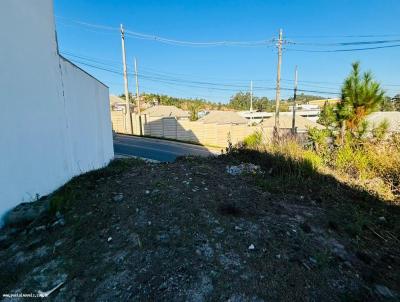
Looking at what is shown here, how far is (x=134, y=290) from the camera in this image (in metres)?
1.84

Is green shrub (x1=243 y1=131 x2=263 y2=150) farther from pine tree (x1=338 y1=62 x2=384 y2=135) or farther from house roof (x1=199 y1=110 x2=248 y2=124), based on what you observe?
house roof (x1=199 y1=110 x2=248 y2=124)

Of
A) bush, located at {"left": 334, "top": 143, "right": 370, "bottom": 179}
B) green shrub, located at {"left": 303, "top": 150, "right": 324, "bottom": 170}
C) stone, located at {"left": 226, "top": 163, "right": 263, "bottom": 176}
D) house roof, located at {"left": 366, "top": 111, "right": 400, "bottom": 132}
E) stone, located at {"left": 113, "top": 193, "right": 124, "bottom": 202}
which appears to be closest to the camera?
stone, located at {"left": 113, "top": 193, "right": 124, "bottom": 202}

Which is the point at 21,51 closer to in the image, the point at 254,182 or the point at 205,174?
the point at 205,174

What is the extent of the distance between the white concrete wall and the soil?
62 centimetres

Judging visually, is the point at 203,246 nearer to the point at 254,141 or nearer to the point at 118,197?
the point at 118,197

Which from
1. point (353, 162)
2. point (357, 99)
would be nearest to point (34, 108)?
point (353, 162)

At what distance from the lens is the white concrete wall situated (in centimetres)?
311

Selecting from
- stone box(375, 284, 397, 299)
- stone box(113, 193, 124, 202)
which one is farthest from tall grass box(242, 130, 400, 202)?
stone box(113, 193, 124, 202)

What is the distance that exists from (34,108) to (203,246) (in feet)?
10.5

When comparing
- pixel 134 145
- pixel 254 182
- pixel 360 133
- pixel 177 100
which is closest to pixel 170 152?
pixel 134 145

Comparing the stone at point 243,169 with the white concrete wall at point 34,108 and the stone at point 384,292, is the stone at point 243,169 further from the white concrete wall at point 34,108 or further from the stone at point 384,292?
the white concrete wall at point 34,108

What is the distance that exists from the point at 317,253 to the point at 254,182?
184 centimetres

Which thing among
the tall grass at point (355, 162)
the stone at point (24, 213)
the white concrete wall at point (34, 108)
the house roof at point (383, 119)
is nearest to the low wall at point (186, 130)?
the house roof at point (383, 119)

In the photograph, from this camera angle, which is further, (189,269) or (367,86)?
(367,86)
